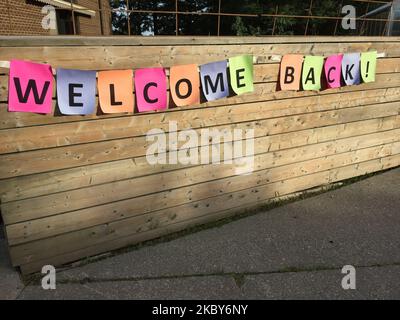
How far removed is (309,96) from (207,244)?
73.1 inches

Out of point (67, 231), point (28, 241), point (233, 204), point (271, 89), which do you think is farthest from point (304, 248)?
point (28, 241)

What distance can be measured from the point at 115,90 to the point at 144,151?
0.57 meters

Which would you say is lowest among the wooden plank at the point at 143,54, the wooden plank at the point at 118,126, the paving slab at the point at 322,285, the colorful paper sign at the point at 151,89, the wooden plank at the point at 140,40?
the paving slab at the point at 322,285

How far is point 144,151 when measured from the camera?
3.02 m

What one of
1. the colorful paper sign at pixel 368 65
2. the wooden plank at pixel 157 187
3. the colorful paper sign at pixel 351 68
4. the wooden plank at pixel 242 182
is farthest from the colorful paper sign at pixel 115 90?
the colorful paper sign at pixel 368 65

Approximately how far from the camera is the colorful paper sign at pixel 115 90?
265cm

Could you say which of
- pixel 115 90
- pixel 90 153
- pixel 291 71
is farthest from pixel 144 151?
pixel 291 71

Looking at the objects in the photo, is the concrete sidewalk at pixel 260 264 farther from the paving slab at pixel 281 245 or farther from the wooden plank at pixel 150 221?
the wooden plank at pixel 150 221

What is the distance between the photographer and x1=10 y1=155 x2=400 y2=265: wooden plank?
2824 mm

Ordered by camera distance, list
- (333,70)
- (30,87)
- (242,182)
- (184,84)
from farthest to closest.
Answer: (333,70), (242,182), (184,84), (30,87)

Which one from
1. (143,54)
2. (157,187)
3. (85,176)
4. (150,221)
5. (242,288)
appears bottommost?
(242,288)

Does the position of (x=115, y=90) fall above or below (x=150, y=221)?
above

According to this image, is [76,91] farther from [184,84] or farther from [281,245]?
[281,245]

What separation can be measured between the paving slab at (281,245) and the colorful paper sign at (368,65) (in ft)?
4.59
